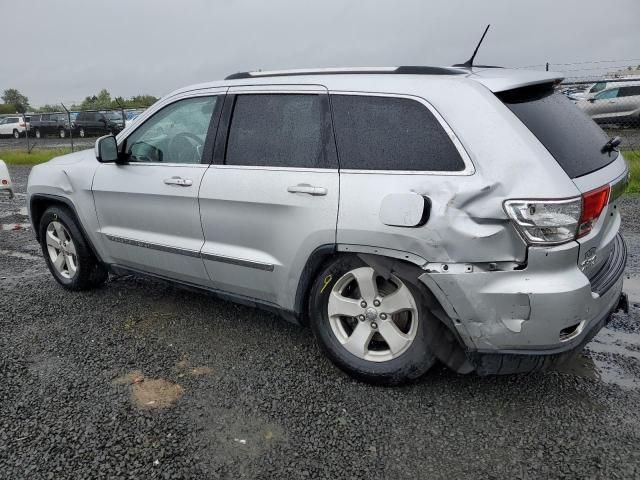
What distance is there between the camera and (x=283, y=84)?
11.5ft

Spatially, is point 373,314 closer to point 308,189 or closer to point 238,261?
point 308,189

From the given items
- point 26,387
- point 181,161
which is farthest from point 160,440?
point 181,161

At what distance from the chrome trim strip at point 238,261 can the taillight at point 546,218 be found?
145 cm

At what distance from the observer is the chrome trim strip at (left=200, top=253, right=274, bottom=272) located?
134 inches

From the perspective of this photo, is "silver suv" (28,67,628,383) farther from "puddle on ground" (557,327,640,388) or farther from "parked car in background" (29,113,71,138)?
"parked car in background" (29,113,71,138)

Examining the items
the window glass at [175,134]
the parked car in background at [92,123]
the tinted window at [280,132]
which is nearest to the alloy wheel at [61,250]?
the window glass at [175,134]

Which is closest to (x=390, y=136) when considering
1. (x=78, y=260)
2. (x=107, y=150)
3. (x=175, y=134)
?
(x=175, y=134)

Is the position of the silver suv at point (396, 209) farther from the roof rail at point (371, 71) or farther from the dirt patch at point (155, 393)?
the dirt patch at point (155, 393)

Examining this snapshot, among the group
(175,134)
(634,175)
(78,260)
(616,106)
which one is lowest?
(634,175)

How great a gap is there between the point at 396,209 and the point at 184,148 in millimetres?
1785

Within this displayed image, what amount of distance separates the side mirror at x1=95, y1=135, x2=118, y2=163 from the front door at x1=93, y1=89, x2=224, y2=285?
0.10m

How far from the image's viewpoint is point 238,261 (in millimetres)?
3523

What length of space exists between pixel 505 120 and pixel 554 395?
1.50 m

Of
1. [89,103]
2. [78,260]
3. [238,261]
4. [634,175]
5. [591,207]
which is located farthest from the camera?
[89,103]
